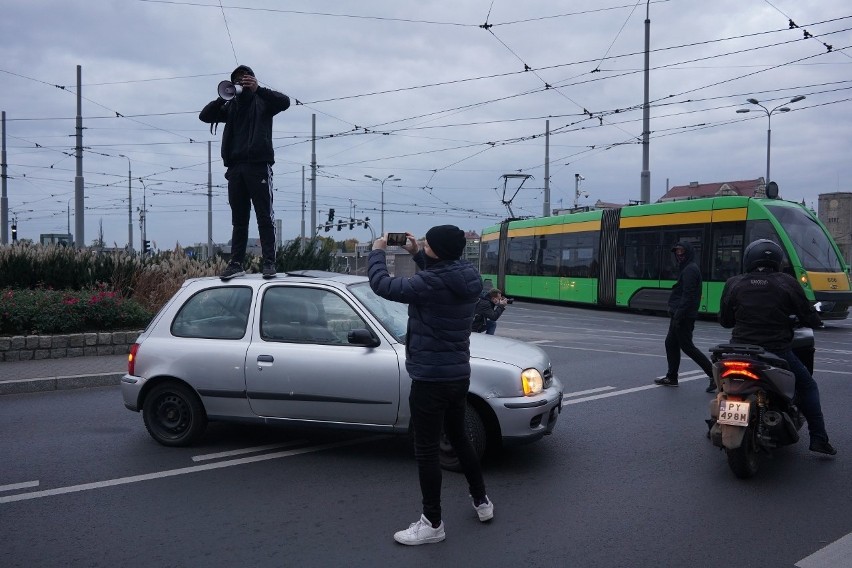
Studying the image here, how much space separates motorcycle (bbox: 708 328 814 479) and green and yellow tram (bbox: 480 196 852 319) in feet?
29.6

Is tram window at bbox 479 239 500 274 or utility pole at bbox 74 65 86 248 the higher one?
utility pole at bbox 74 65 86 248

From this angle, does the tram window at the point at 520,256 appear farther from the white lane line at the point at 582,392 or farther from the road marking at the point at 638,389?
the white lane line at the point at 582,392

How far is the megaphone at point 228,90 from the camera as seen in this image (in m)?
7.48

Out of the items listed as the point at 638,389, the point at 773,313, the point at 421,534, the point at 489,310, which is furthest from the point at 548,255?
the point at 421,534

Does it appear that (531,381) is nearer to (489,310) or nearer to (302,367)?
(302,367)

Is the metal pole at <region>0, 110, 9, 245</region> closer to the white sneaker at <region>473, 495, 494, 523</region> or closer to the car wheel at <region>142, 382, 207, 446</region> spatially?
the car wheel at <region>142, 382, 207, 446</region>

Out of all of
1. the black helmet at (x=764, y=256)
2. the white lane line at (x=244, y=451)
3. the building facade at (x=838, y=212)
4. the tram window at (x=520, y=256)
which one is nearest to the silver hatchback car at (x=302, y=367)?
the white lane line at (x=244, y=451)

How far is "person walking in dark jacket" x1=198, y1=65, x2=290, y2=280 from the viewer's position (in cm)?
754

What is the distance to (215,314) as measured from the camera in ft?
21.0

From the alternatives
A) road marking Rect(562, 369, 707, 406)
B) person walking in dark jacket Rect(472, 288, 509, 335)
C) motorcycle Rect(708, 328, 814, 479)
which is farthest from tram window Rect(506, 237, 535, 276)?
motorcycle Rect(708, 328, 814, 479)

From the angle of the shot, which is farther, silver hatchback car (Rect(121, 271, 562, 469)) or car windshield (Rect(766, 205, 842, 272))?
car windshield (Rect(766, 205, 842, 272))

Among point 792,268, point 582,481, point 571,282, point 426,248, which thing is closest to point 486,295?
point 582,481

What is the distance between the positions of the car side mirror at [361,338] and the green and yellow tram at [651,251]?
34.9 feet

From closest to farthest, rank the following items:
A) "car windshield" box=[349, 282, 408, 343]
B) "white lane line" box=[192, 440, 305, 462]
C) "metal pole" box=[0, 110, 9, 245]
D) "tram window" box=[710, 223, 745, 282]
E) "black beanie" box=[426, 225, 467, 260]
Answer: "black beanie" box=[426, 225, 467, 260]
"car windshield" box=[349, 282, 408, 343]
"white lane line" box=[192, 440, 305, 462]
"tram window" box=[710, 223, 745, 282]
"metal pole" box=[0, 110, 9, 245]
